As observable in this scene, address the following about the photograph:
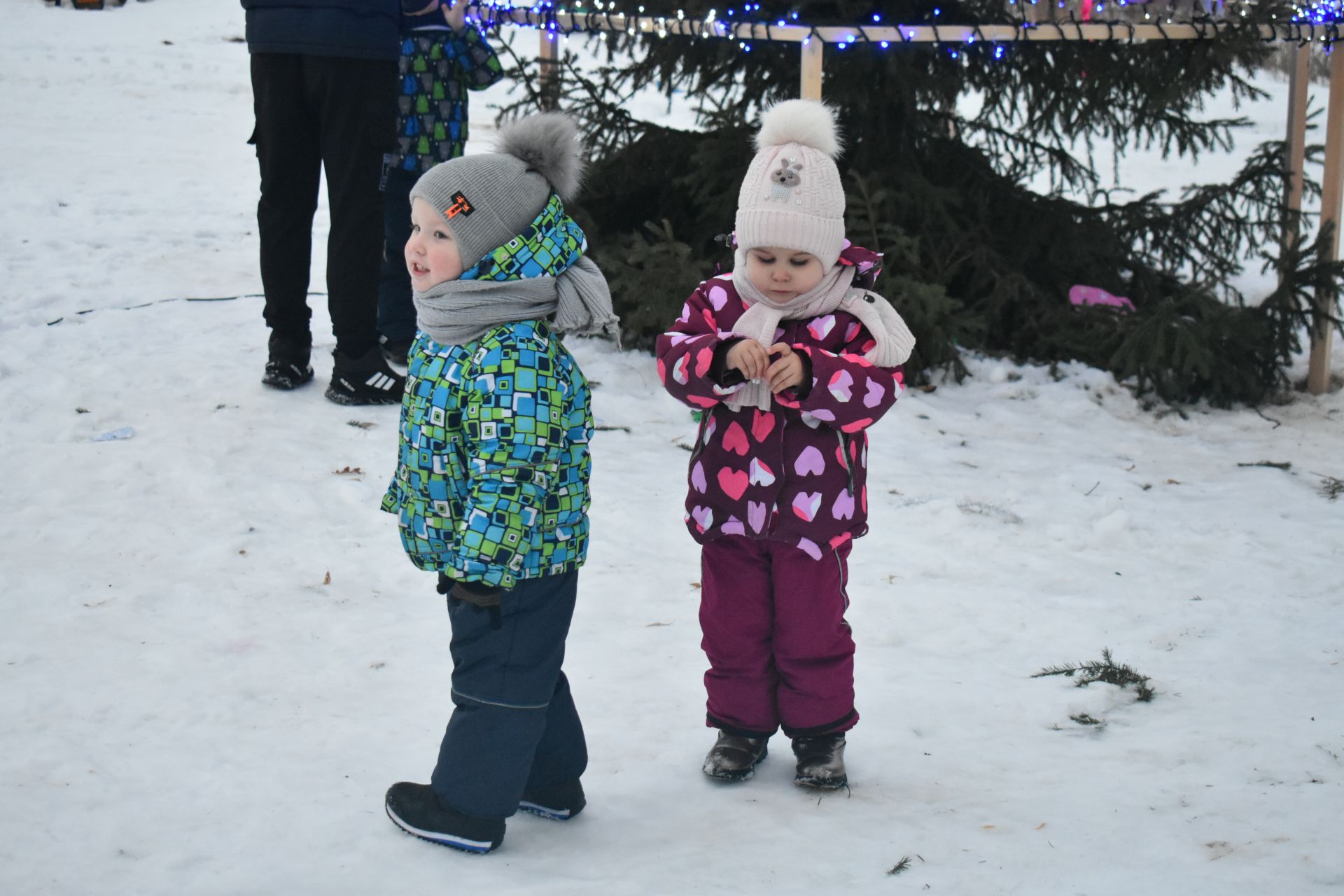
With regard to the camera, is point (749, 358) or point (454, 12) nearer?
point (749, 358)

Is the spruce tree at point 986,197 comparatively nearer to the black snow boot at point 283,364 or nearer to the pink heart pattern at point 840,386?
the black snow boot at point 283,364

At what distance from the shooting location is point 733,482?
284 centimetres

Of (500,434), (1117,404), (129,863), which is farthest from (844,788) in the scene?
(1117,404)

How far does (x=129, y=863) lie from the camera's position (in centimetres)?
255

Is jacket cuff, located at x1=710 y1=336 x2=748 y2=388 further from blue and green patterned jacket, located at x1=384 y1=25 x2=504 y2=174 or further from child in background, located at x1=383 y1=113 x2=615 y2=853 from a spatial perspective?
blue and green patterned jacket, located at x1=384 y1=25 x2=504 y2=174

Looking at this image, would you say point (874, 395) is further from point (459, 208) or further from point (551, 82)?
point (551, 82)

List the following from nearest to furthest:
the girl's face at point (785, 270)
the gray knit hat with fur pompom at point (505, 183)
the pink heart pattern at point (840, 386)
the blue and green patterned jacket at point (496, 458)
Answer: the blue and green patterned jacket at point (496, 458), the gray knit hat with fur pompom at point (505, 183), the pink heart pattern at point (840, 386), the girl's face at point (785, 270)

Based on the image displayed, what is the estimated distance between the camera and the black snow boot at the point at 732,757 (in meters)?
3.00

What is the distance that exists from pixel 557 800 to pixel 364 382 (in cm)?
289

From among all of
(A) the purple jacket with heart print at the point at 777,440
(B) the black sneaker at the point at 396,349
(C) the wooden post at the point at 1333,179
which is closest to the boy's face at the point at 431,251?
(A) the purple jacket with heart print at the point at 777,440

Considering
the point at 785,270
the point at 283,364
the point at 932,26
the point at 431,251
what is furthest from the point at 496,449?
the point at 932,26

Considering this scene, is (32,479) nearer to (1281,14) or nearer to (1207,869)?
(1207,869)

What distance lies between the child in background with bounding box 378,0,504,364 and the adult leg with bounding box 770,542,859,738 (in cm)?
300

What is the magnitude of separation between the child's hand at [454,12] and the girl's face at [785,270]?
2957mm
